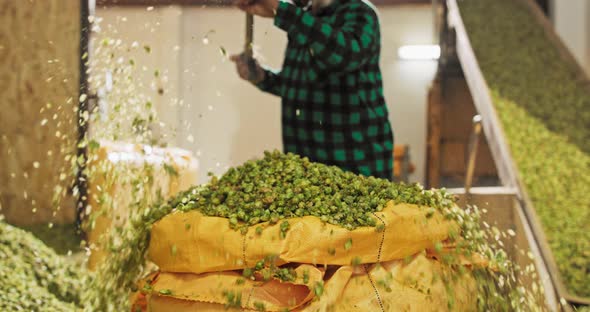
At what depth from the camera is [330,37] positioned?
56.3 inches

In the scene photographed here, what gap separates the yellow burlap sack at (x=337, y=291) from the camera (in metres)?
1.09

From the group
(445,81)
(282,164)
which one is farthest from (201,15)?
(445,81)

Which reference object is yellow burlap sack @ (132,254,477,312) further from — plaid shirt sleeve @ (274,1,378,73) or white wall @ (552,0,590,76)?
white wall @ (552,0,590,76)

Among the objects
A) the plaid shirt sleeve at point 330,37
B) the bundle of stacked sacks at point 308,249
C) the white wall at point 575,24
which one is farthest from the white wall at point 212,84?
the white wall at point 575,24

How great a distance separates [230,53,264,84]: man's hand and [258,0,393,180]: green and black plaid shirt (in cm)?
8

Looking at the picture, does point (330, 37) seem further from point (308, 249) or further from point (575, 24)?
point (575, 24)

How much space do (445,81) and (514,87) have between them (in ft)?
5.31

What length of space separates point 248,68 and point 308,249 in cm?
77

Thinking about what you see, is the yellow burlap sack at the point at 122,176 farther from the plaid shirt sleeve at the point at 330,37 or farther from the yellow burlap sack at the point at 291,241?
the plaid shirt sleeve at the point at 330,37

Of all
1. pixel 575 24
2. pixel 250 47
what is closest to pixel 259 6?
pixel 250 47

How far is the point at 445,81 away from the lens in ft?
16.5

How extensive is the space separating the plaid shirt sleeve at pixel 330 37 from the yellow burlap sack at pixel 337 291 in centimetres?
56

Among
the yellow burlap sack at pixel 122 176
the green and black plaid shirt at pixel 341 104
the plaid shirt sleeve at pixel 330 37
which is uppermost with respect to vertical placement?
the plaid shirt sleeve at pixel 330 37

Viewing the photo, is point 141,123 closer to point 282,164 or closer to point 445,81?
point 282,164
